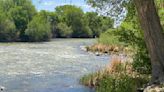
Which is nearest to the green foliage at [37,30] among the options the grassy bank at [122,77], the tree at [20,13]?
the tree at [20,13]

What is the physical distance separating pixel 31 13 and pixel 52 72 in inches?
2762

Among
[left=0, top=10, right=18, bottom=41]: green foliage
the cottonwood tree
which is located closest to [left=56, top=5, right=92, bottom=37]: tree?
[left=0, top=10, right=18, bottom=41]: green foliage

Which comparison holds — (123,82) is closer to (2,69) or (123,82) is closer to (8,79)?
(8,79)

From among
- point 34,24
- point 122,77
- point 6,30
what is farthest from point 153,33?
point 34,24

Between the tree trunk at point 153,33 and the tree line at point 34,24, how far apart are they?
65492mm

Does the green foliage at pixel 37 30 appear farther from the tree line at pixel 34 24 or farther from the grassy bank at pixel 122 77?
the grassy bank at pixel 122 77

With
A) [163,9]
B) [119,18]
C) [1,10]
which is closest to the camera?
[163,9]

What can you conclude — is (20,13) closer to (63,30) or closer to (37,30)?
(37,30)

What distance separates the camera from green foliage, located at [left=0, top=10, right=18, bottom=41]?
84625mm

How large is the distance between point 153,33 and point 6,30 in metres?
78.5

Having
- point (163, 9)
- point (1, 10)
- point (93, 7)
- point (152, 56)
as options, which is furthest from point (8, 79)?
point (1, 10)

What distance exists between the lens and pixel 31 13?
9675 centimetres

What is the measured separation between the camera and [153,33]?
9633 millimetres

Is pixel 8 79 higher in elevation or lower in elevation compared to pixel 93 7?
lower
